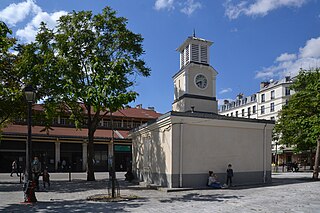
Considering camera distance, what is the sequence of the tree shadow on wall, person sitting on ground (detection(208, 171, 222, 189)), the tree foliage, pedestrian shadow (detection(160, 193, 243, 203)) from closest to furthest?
pedestrian shadow (detection(160, 193, 243, 203))
person sitting on ground (detection(208, 171, 222, 189))
the tree shadow on wall
the tree foliage

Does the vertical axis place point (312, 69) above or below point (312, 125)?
above

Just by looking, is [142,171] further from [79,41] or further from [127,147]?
[127,147]

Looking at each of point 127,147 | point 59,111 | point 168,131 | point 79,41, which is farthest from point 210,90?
point 127,147

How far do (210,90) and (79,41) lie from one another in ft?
29.9

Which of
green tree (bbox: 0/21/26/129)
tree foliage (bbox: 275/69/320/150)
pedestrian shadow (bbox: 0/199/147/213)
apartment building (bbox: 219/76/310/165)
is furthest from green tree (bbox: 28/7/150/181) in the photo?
apartment building (bbox: 219/76/310/165)

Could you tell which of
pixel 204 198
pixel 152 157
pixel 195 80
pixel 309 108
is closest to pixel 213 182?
pixel 204 198

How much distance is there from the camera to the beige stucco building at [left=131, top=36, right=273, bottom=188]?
17094 millimetres

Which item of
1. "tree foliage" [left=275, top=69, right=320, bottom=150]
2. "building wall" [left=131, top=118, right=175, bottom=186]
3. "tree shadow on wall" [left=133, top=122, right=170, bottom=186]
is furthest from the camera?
"tree foliage" [left=275, top=69, right=320, bottom=150]

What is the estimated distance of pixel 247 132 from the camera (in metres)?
19.1

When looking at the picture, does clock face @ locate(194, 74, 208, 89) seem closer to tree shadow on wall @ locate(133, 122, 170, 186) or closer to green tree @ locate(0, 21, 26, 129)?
tree shadow on wall @ locate(133, 122, 170, 186)

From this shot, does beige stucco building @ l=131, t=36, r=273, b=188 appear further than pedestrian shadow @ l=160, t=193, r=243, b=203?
Yes

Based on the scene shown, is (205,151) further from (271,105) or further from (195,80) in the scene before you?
(271,105)

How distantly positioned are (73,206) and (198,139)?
26.5ft

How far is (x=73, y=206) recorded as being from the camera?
11656 millimetres
